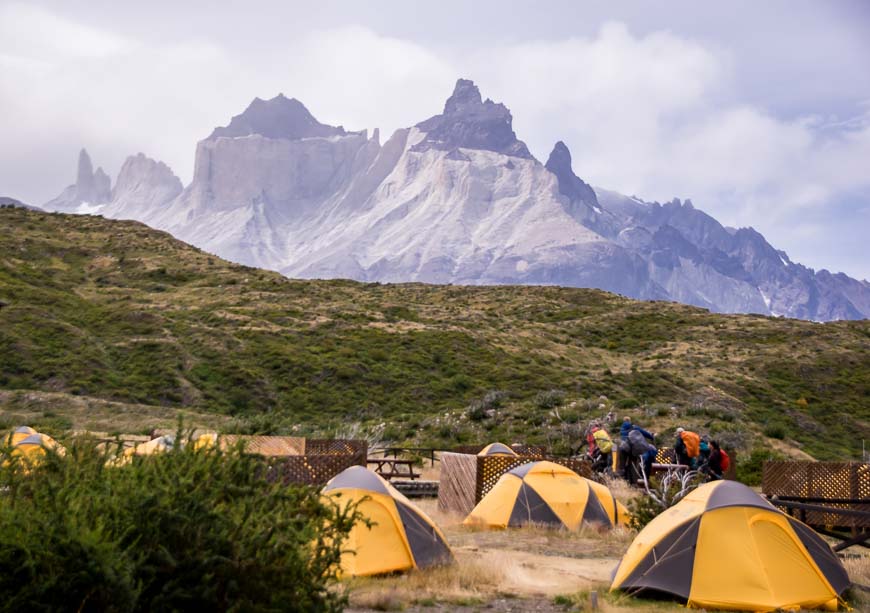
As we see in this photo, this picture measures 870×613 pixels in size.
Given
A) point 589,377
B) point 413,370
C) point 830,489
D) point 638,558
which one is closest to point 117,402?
point 413,370

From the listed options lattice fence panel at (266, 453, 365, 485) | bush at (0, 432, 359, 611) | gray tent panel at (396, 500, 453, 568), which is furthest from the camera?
lattice fence panel at (266, 453, 365, 485)

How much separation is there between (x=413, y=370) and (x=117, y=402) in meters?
15.1

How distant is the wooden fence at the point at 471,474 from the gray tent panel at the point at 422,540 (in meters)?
4.91

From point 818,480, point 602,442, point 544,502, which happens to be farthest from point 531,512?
point 602,442

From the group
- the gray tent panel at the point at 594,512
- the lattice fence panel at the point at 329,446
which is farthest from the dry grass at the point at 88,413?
the gray tent panel at the point at 594,512

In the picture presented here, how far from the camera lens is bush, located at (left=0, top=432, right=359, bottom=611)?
14.7ft

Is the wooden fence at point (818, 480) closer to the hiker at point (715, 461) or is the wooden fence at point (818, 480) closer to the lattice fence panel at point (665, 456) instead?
the hiker at point (715, 461)

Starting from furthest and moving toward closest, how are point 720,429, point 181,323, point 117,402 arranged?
1. point 181,323
2. point 117,402
3. point 720,429

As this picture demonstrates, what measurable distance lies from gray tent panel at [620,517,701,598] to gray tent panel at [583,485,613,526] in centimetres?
502

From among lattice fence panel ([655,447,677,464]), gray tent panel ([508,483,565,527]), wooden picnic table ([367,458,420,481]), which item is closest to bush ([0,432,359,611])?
gray tent panel ([508,483,565,527])

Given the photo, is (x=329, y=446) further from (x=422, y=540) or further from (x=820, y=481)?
(x=820, y=481)

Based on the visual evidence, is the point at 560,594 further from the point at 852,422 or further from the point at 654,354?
the point at 654,354

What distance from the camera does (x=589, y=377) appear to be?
4453cm

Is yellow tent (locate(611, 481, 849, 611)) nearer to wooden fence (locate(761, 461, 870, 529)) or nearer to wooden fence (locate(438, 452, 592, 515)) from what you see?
wooden fence (locate(438, 452, 592, 515))
